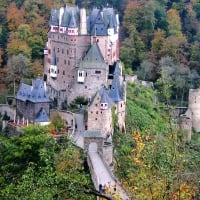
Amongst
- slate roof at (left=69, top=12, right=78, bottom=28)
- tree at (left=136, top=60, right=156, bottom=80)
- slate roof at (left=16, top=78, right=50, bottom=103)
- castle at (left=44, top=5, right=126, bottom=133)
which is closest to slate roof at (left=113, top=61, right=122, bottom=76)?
castle at (left=44, top=5, right=126, bottom=133)

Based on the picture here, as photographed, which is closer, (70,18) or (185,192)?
(185,192)

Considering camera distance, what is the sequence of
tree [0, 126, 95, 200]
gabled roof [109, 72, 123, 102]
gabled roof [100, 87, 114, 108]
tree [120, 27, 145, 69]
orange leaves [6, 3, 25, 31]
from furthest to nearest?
orange leaves [6, 3, 25, 31], tree [120, 27, 145, 69], gabled roof [109, 72, 123, 102], gabled roof [100, 87, 114, 108], tree [0, 126, 95, 200]

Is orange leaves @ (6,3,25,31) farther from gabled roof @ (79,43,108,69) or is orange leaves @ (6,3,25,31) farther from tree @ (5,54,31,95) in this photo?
gabled roof @ (79,43,108,69)

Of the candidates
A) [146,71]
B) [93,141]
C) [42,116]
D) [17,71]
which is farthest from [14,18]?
[93,141]

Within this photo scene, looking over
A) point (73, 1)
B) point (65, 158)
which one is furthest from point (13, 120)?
point (73, 1)

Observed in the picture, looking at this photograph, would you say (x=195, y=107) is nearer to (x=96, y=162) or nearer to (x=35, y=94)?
(x=35, y=94)

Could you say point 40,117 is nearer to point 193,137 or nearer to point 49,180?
point 193,137

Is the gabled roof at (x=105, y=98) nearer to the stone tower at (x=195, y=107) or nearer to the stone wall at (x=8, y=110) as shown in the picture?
the stone wall at (x=8, y=110)
